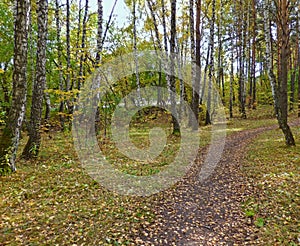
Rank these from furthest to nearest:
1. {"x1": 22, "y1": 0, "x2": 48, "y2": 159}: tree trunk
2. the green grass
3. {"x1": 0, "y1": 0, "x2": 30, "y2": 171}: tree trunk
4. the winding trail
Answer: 1. {"x1": 22, "y1": 0, "x2": 48, "y2": 159}: tree trunk
2. {"x1": 0, "y1": 0, "x2": 30, "y2": 171}: tree trunk
3. the winding trail
4. the green grass

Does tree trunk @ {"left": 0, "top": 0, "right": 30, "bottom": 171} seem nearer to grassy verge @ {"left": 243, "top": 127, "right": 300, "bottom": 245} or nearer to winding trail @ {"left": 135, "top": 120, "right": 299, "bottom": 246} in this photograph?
winding trail @ {"left": 135, "top": 120, "right": 299, "bottom": 246}

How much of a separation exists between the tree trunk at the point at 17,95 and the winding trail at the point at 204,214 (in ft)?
13.2

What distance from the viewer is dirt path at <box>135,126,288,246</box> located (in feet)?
12.6

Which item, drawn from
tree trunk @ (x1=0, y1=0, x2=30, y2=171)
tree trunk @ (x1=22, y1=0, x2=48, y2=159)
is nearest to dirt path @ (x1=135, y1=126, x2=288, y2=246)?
tree trunk @ (x1=0, y1=0, x2=30, y2=171)

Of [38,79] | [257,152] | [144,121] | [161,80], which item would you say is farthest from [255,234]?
[161,80]

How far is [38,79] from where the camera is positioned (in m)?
8.03

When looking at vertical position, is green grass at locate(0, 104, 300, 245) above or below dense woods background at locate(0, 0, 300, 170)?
below

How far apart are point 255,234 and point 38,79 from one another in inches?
300

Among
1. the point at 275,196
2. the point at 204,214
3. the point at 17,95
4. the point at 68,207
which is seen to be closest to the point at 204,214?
the point at 204,214

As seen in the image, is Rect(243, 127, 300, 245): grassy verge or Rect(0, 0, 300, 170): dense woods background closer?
Rect(243, 127, 300, 245): grassy verge

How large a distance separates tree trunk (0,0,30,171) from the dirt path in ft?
13.3

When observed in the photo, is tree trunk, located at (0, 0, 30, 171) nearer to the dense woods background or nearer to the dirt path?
the dense woods background

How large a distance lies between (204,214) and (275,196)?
1.65 metres

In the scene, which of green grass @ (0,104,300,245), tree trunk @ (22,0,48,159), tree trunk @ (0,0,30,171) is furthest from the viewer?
tree trunk @ (22,0,48,159)
